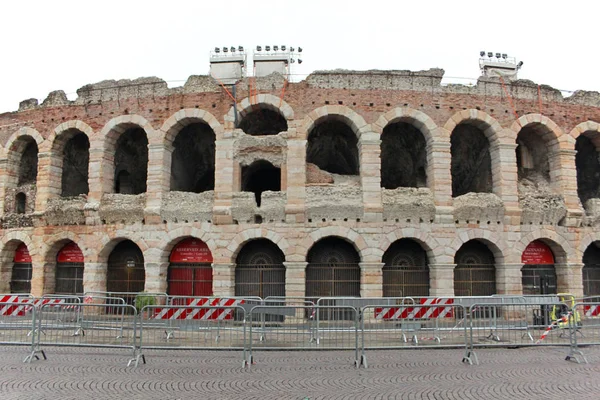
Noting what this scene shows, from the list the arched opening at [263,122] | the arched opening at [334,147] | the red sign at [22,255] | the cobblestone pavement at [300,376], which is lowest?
the cobblestone pavement at [300,376]

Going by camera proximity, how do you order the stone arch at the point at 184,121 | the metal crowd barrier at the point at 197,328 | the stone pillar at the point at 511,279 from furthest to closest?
the stone arch at the point at 184,121, the stone pillar at the point at 511,279, the metal crowd barrier at the point at 197,328

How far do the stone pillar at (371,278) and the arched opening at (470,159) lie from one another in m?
6.08

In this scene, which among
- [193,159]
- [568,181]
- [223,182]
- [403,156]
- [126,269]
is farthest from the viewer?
[193,159]

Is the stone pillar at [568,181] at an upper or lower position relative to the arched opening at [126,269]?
upper

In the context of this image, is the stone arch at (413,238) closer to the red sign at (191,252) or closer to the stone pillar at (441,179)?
the stone pillar at (441,179)

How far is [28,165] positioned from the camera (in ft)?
70.8

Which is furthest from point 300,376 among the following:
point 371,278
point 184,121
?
point 184,121

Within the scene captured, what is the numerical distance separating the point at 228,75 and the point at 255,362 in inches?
631

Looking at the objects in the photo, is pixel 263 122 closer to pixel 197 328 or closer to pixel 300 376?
pixel 197 328

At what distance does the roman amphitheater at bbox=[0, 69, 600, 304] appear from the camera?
17016mm

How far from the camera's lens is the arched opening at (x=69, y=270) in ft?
63.2

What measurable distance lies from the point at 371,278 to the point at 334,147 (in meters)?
7.22

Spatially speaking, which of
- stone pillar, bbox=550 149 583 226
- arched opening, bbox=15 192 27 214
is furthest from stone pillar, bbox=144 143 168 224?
stone pillar, bbox=550 149 583 226

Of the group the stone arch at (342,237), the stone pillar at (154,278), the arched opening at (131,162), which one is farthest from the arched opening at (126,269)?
the stone arch at (342,237)
